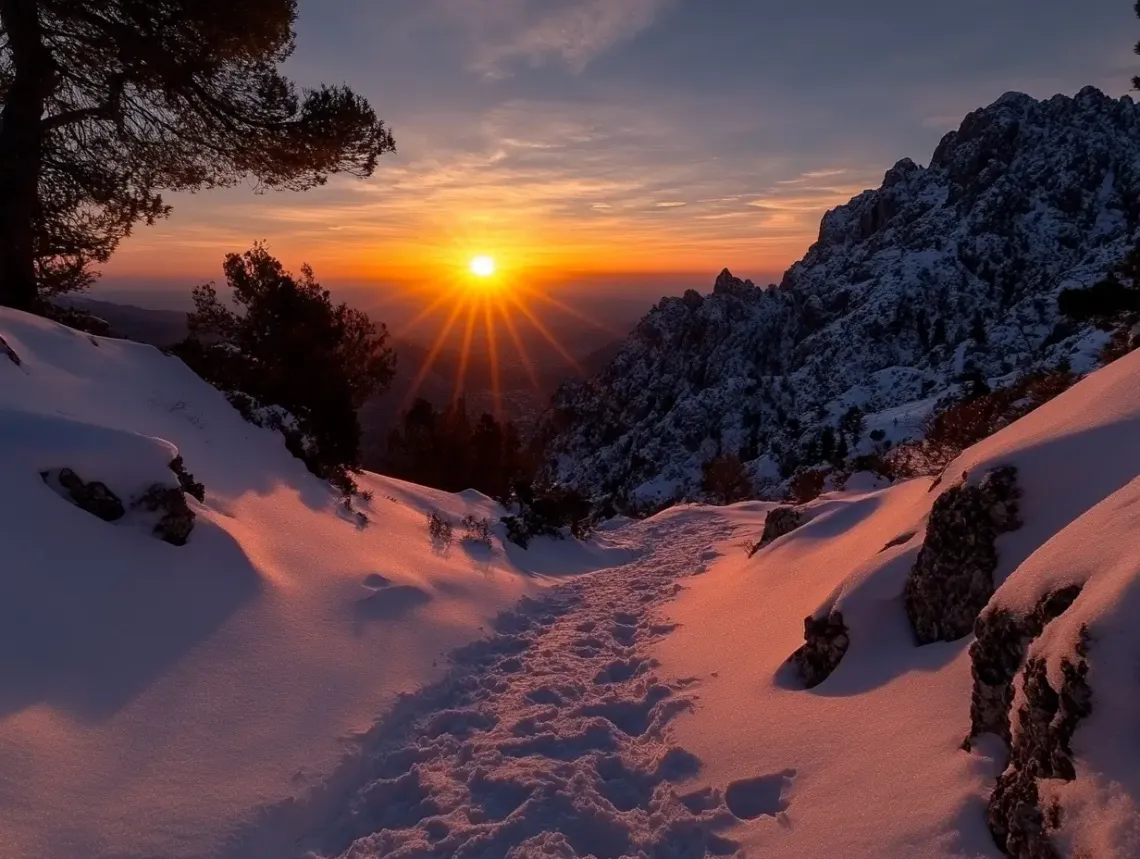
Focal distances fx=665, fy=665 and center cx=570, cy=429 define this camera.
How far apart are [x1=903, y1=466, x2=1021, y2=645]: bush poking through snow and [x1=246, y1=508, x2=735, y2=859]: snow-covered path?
1.97 metres

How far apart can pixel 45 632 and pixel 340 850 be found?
8.56 ft

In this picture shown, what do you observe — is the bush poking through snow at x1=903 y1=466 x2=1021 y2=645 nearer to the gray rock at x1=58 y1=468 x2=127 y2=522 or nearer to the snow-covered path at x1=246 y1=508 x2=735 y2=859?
the snow-covered path at x1=246 y1=508 x2=735 y2=859

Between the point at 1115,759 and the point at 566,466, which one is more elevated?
the point at 1115,759

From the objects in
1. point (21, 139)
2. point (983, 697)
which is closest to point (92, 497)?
point (983, 697)

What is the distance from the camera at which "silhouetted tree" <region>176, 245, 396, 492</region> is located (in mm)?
13508

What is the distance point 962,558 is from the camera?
182 inches

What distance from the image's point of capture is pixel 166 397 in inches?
417

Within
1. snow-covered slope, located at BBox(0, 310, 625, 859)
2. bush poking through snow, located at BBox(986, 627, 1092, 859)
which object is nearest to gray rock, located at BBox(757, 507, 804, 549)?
snow-covered slope, located at BBox(0, 310, 625, 859)

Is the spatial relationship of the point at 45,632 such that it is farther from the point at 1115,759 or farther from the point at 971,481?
the point at 971,481

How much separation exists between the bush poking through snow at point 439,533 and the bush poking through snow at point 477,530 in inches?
15.7

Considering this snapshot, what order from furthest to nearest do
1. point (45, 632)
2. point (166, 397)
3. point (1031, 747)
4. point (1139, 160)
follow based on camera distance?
point (1139, 160)
point (166, 397)
point (45, 632)
point (1031, 747)

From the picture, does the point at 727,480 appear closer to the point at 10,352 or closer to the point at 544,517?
the point at 544,517

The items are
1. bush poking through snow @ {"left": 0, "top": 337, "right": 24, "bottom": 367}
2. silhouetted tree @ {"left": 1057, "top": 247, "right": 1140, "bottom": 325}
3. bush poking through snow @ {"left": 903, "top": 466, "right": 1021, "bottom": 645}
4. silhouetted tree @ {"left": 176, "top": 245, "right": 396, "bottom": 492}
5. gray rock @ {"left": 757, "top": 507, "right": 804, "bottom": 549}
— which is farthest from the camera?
silhouetted tree @ {"left": 176, "top": 245, "right": 396, "bottom": 492}

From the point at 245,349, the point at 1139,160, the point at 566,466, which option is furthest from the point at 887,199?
the point at 245,349
